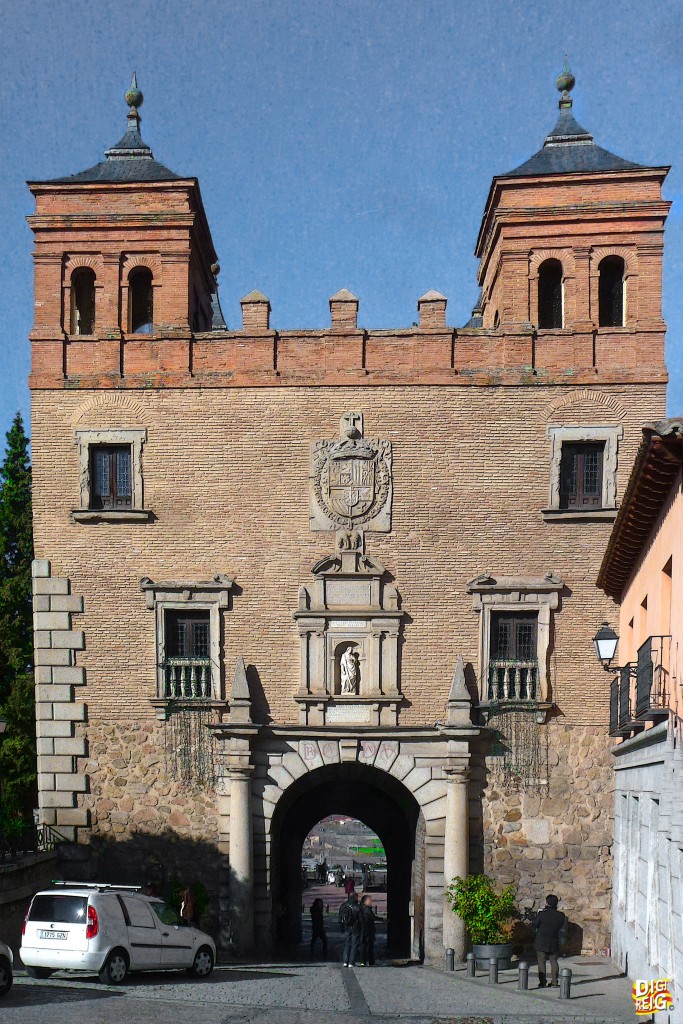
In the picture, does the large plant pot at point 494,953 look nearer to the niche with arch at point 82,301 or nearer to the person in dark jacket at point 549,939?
the person in dark jacket at point 549,939

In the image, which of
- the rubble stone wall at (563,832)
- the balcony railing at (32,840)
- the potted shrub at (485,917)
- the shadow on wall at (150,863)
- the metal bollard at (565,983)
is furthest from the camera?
the shadow on wall at (150,863)

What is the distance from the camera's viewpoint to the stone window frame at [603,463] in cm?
2195

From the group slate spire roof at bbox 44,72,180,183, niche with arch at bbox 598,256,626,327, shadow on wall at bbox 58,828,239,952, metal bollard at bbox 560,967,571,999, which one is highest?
slate spire roof at bbox 44,72,180,183

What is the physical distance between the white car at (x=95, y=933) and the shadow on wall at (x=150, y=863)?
156 inches

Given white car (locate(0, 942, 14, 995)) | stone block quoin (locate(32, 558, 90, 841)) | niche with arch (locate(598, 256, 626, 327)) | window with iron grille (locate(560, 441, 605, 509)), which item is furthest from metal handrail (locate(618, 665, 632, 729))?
stone block quoin (locate(32, 558, 90, 841))

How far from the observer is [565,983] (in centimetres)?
1748

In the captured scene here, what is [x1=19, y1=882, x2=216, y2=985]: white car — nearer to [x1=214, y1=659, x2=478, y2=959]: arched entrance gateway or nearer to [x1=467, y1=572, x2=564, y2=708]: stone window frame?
[x1=214, y1=659, x2=478, y2=959]: arched entrance gateway

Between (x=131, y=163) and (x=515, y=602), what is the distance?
1116 cm

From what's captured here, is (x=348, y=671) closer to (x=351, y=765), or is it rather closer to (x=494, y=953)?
(x=351, y=765)

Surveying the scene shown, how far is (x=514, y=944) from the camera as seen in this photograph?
21.0 meters

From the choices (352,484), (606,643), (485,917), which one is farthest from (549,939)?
(352,484)

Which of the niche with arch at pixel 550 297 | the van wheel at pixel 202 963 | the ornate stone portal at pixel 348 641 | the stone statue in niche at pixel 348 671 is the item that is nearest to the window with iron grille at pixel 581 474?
the niche with arch at pixel 550 297

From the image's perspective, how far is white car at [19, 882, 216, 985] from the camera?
53.1ft

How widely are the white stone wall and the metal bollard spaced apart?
984 mm
